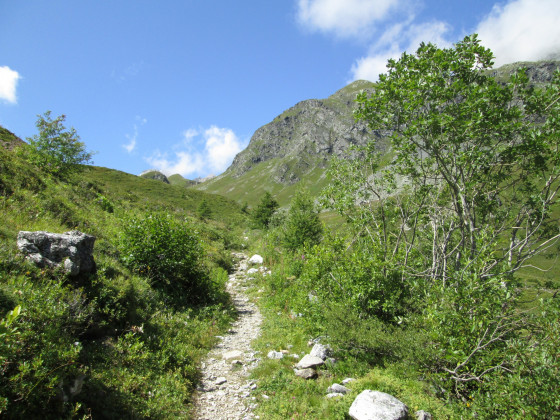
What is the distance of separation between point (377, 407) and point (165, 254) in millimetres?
8803

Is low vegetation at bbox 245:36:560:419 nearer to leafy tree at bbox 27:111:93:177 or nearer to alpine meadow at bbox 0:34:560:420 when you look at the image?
alpine meadow at bbox 0:34:560:420

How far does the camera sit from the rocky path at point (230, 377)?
620 centimetres

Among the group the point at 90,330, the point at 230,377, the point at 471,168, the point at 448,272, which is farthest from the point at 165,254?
the point at 471,168

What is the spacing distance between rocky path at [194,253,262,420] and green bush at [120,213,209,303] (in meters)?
2.56

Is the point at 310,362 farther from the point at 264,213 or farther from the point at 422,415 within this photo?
the point at 264,213

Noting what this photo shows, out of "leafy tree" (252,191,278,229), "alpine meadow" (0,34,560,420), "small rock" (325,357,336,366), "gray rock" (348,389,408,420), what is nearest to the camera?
"alpine meadow" (0,34,560,420)

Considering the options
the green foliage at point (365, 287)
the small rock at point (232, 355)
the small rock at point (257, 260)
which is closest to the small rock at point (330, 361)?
the green foliage at point (365, 287)

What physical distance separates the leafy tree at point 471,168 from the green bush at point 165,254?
7580 millimetres

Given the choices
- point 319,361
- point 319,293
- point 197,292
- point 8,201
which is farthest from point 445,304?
point 8,201

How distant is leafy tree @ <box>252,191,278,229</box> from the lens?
41438 millimetres

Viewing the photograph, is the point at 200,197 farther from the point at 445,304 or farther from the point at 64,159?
the point at 445,304

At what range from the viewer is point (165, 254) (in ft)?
37.1

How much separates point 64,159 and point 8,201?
72.7 feet

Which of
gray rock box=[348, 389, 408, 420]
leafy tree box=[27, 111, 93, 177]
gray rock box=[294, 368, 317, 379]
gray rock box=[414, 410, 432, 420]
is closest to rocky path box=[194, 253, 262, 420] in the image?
gray rock box=[294, 368, 317, 379]
